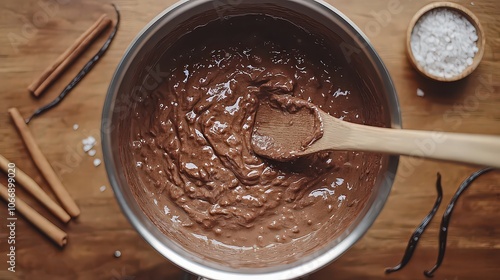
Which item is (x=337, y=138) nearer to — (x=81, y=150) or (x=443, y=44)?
(x=443, y=44)

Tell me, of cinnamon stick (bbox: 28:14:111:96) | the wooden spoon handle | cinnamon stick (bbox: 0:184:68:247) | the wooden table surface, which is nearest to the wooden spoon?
the wooden spoon handle

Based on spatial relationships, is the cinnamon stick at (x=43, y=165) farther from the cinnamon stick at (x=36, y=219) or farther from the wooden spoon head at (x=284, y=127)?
the wooden spoon head at (x=284, y=127)

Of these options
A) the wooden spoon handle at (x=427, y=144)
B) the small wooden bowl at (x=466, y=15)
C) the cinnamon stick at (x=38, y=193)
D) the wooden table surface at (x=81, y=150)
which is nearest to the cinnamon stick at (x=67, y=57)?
the wooden table surface at (x=81, y=150)

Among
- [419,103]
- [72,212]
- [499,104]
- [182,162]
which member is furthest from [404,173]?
[72,212]

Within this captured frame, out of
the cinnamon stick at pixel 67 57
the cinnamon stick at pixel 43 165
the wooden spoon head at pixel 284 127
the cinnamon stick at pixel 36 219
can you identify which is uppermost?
the wooden spoon head at pixel 284 127

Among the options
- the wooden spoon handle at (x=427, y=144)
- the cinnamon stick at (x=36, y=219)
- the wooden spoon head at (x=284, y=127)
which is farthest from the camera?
the cinnamon stick at (x=36, y=219)

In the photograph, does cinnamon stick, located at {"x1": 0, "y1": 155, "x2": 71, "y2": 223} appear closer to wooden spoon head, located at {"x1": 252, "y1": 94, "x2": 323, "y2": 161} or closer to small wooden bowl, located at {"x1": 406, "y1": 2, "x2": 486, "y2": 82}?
wooden spoon head, located at {"x1": 252, "y1": 94, "x2": 323, "y2": 161}

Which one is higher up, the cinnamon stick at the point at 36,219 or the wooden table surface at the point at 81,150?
the wooden table surface at the point at 81,150
